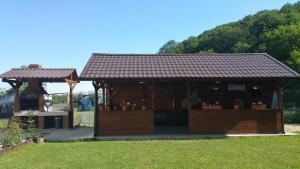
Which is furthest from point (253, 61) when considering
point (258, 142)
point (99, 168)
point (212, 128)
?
point (99, 168)

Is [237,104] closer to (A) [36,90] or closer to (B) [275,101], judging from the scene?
(B) [275,101]

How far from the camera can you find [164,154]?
8.66 meters

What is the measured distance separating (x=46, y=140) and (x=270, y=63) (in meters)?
9.76

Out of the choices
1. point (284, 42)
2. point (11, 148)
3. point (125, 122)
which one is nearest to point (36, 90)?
point (125, 122)

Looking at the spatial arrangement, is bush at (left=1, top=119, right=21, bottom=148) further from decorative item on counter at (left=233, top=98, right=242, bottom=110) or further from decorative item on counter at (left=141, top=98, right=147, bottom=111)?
decorative item on counter at (left=233, top=98, right=242, bottom=110)

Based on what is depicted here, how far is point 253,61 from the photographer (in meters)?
14.7

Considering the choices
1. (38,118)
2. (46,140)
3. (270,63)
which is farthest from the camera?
(38,118)

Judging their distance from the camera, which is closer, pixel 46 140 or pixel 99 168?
pixel 99 168

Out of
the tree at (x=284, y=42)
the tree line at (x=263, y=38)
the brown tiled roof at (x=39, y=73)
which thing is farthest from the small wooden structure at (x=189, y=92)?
the tree at (x=284, y=42)

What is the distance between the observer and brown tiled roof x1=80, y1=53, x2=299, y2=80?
41.7 feet

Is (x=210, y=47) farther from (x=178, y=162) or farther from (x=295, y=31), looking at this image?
(x=178, y=162)

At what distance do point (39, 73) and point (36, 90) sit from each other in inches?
36.6

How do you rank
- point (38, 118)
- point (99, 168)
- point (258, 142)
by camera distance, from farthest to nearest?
point (38, 118)
point (258, 142)
point (99, 168)

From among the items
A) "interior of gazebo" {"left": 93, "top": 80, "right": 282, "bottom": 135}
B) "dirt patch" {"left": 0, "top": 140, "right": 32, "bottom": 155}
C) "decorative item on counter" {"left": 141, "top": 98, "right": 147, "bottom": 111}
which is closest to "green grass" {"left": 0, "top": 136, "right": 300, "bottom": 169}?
"dirt patch" {"left": 0, "top": 140, "right": 32, "bottom": 155}
